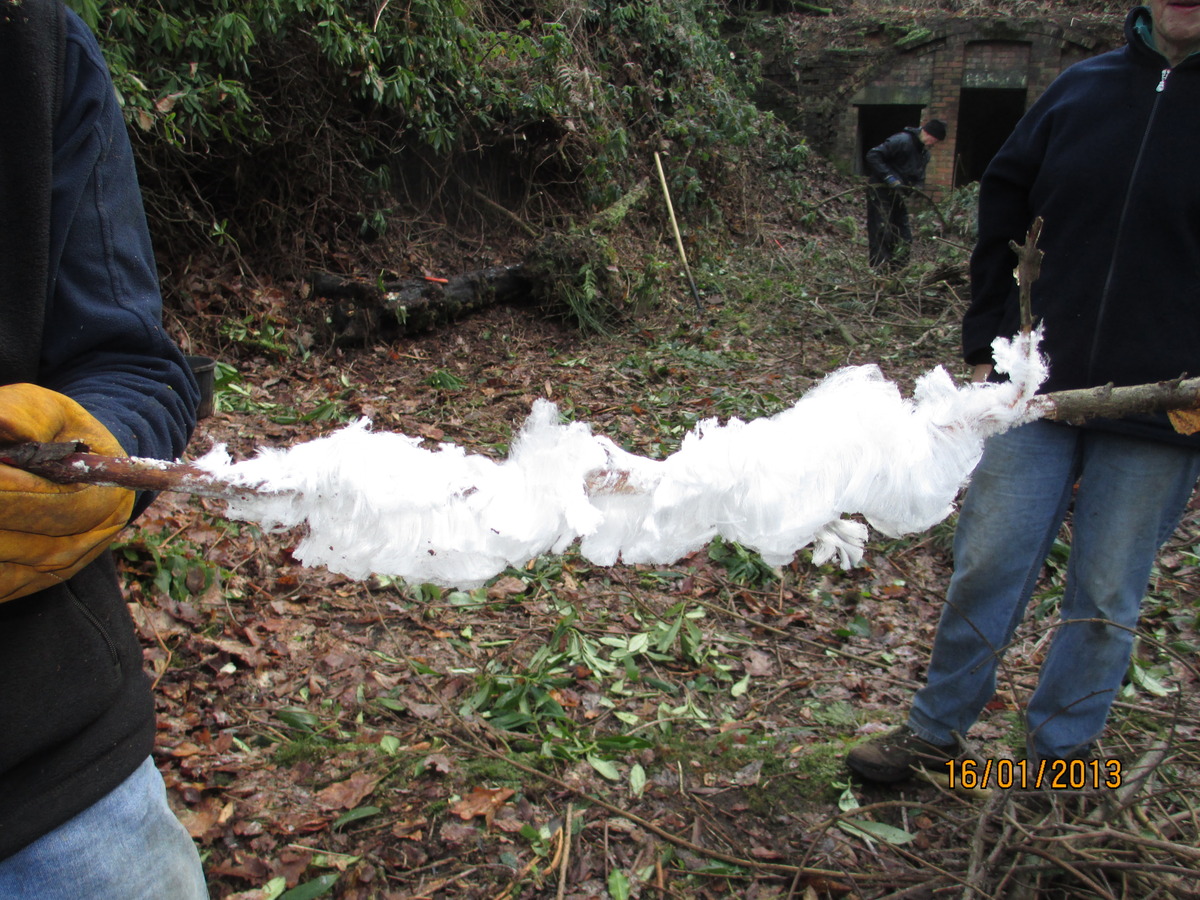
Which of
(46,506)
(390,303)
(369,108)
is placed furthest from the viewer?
(369,108)

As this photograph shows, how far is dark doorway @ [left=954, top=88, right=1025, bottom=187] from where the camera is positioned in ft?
50.2

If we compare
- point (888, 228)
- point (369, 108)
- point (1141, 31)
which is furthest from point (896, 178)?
A: point (1141, 31)

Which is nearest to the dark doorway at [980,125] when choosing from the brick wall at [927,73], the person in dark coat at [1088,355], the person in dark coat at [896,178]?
the brick wall at [927,73]

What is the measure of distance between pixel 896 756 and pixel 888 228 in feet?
27.7

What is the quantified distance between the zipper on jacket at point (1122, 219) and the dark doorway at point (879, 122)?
13.9 meters

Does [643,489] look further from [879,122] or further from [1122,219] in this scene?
[879,122]

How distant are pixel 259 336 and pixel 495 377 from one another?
72.3 inches

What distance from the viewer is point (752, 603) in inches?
147

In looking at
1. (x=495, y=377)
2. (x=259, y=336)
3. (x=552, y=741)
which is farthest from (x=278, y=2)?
(x=552, y=741)

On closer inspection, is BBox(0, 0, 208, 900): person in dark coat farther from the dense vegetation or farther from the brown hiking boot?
the dense vegetation

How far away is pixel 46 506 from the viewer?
976 mm

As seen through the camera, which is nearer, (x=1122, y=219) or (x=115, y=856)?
(x=115, y=856)

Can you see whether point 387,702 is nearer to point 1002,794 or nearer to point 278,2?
A: point 1002,794
